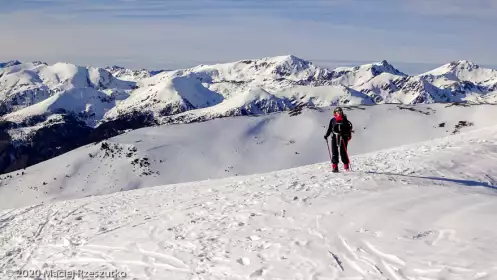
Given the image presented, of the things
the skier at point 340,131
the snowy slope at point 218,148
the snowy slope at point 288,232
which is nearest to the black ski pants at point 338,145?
the skier at point 340,131

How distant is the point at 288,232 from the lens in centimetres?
1201

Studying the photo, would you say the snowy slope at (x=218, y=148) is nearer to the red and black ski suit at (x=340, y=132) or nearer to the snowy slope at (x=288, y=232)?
the red and black ski suit at (x=340, y=132)

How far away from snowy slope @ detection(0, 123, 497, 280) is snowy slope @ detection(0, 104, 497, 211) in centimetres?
10021

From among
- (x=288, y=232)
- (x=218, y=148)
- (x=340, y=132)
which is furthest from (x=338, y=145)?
(x=218, y=148)

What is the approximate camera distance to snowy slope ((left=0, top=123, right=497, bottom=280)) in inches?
385

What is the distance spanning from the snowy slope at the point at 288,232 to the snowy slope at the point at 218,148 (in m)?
100

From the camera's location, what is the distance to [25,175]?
138250 millimetres

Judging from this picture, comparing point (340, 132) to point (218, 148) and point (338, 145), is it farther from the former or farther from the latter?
point (218, 148)

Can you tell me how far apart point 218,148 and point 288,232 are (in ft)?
422

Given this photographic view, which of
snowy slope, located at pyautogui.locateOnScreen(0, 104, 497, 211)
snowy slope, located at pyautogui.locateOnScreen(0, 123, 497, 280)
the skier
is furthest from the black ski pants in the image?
snowy slope, located at pyautogui.locateOnScreen(0, 104, 497, 211)

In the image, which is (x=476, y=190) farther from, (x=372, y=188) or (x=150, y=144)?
(x=150, y=144)

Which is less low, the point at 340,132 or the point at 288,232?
the point at 340,132

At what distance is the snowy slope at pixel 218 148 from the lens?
403 feet

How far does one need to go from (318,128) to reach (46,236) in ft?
460
